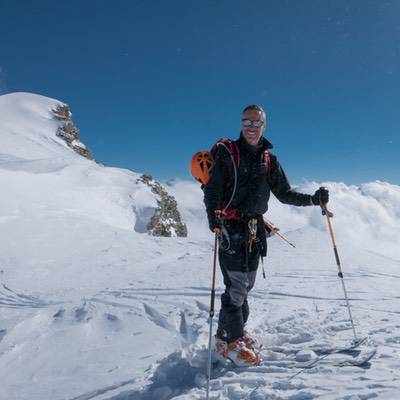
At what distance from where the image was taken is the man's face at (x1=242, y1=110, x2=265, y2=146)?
4.29 meters

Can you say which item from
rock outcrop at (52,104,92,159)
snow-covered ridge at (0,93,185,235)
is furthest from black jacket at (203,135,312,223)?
rock outcrop at (52,104,92,159)

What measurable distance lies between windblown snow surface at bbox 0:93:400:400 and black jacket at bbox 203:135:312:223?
1848 millimetres

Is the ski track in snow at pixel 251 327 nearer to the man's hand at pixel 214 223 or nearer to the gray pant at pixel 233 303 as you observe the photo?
the gray pant at pixel 233 303

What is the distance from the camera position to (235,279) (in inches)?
165

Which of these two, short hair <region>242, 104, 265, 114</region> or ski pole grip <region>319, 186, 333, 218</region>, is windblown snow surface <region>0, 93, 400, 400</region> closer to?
ski pole grip <region>319, 186, 333, 218</region>

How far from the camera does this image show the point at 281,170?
472 centimetres

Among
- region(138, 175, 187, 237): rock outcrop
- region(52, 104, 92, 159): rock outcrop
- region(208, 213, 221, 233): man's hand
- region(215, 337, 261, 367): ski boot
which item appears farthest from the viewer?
region(52, 104, 92, 159): rock outcrop

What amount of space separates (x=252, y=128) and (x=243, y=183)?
71cm

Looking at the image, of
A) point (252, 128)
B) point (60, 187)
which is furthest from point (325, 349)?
point (60, 187)

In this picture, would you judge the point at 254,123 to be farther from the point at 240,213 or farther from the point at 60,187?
the point at 60,187

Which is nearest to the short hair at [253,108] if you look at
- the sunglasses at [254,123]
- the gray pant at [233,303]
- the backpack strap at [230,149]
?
the sunglasses at [254,123]

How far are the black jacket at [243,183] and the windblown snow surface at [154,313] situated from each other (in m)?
1.85

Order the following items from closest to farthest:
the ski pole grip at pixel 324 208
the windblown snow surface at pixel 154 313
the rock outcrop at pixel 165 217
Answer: the windblown snow surface at pixel 154 313, the ski pole grip at pixel 324 208, the rock outcrop at pixel 165 217

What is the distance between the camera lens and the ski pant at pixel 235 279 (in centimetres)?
416
